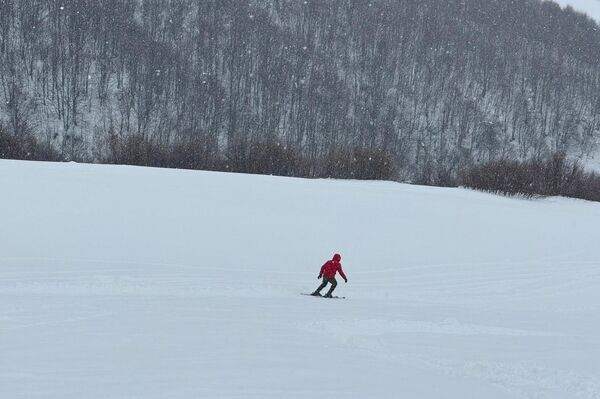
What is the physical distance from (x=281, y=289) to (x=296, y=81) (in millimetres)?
58157

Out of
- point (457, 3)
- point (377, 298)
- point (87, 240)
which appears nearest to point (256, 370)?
point (377, 298)

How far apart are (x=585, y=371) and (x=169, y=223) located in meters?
13.0

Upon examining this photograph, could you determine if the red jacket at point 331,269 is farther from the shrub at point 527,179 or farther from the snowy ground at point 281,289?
the shrub at point 527,179

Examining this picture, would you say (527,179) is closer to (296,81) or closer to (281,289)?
(281,289)

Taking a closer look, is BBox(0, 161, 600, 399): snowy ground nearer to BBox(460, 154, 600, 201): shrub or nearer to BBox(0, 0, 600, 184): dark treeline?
BBox(460, 154, 600, 201): shrub

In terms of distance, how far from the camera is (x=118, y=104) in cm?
5741

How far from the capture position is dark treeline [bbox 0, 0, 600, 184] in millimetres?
56188

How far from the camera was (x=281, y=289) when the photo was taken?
42.9 ft

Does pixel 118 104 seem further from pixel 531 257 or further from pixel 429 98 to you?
pixel 531 257

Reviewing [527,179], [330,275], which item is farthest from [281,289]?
[527,179]

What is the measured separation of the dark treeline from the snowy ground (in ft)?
49.9

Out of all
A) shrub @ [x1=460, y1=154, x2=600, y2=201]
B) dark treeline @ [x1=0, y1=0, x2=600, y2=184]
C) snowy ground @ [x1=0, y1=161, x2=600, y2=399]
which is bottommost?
snowy ground @ [x1=0, y1=161, x2=600, y2=399]

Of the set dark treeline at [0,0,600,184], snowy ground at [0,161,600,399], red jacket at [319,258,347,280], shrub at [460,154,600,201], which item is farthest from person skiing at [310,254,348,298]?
dark treeline at [0,0,600,184]

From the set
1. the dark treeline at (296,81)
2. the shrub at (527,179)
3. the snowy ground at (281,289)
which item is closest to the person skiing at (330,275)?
the snowy ground at (281,289)
